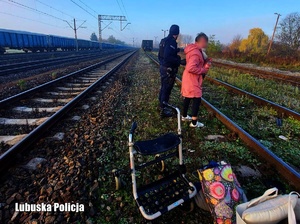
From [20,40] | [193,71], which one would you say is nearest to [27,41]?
[20,40]

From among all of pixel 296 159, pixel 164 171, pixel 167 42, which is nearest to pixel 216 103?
pixel 167 42

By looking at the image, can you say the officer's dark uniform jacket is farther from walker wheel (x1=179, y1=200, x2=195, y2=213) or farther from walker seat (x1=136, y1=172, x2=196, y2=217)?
walker wheel (x1=179, y1=200, x2=195, y2=213)

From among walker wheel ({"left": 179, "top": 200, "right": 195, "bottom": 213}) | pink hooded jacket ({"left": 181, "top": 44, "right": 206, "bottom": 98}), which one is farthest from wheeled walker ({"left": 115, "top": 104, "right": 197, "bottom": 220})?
pink hooded jacket ({"left": 181, "top": 44, "right": 206, "bottom": 98})

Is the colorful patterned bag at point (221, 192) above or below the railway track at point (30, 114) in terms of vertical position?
above

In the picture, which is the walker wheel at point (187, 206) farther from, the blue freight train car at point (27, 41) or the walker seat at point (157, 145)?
the blue freight train car at point (27, 41)

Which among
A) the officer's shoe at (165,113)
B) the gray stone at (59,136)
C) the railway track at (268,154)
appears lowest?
the gray stone at (59,136)

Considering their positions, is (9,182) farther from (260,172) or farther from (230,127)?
(230,127)

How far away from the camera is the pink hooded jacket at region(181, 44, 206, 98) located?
161 inches

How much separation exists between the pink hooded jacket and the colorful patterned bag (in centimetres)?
231

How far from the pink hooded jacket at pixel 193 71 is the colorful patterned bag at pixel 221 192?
2.31m

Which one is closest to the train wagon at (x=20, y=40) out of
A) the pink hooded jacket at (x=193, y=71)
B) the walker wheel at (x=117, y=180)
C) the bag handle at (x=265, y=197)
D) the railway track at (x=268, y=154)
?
the pink hooded jacket at (x=193, y=71)

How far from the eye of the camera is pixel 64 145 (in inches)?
151

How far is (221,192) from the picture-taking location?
Answer: 2189mm

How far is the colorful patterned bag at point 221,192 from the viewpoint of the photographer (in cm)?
211
